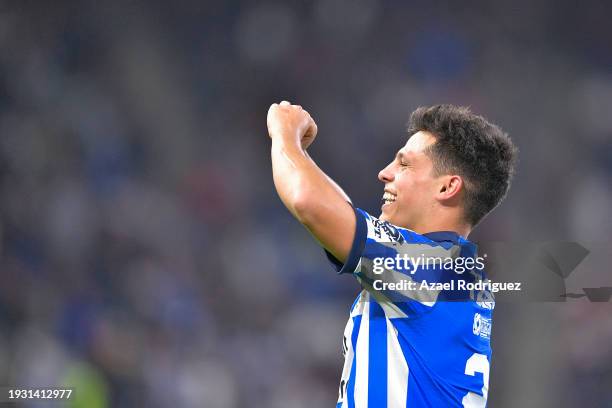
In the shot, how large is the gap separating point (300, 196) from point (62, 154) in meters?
5.10

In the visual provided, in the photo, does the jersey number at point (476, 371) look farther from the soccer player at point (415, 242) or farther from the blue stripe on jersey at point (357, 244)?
the blue stripe on jersey at point (357, 244)

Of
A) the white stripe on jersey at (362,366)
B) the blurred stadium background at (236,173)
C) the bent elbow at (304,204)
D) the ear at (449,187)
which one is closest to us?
the bent elbow at (304,204)

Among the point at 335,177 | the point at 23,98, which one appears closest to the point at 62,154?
the point at 23,98

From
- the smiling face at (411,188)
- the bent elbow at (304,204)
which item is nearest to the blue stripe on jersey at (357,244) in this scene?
the bent elbow at (304,204)

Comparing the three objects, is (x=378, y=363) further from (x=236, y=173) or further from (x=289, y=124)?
(x=236, y=173)

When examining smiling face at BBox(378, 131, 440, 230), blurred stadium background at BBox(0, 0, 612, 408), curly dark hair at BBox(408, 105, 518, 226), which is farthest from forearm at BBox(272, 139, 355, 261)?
blurred stadium background at BBox(0, 0, 612, 408)

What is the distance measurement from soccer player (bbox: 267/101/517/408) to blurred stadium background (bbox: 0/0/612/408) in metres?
3.56

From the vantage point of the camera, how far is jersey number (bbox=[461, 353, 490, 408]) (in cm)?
213

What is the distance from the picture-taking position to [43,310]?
583cm

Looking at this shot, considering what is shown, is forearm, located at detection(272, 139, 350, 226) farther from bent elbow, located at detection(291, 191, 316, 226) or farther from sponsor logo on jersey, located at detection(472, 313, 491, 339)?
sponsor logo on jersey, located at detection(472, 313, 491, 339)

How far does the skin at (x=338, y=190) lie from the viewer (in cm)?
185

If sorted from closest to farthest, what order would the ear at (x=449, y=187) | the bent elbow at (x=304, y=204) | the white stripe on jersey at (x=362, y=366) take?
1. the bent elbow at (x=304, y=204)
2. the white stripe on jersey at (x=362, y=366)
3. the ear at (x=449, y=187)

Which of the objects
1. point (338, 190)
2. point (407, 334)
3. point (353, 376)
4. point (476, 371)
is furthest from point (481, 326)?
point (338, 190)

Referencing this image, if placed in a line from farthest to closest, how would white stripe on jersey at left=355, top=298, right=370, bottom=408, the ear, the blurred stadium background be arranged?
the blurred stadium background, the ear, white stripe on jersey at left=355, top=298, right=370, bottom=408
